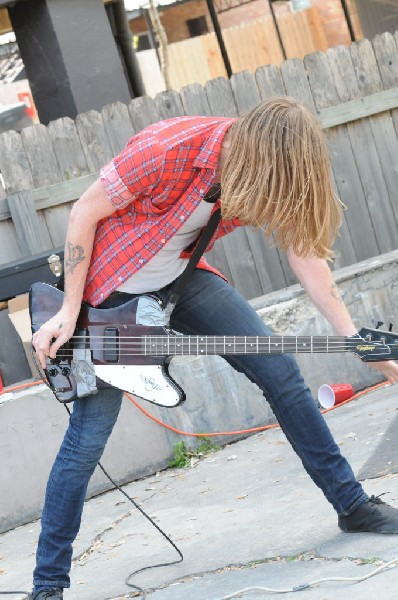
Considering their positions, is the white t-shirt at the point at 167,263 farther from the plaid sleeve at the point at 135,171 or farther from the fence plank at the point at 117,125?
the fence plank at the point at 117,125

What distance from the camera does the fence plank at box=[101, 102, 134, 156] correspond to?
690cm

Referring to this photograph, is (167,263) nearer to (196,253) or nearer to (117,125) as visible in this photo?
(196,253)

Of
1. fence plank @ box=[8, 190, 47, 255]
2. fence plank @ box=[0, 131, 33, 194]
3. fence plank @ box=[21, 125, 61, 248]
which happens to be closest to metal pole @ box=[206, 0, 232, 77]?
fence plank @ box=[21, 125, 61, 248]

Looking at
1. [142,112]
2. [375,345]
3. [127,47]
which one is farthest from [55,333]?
[127,47]

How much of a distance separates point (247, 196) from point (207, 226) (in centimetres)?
35

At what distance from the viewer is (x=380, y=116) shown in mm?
7672

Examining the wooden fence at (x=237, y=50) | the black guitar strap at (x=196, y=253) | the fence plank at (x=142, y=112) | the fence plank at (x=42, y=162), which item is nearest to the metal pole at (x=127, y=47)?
the wooden fence at (x=237, y=50)

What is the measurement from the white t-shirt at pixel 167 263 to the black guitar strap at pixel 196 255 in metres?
0.03

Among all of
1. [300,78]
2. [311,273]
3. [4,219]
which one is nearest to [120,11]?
[300,78]

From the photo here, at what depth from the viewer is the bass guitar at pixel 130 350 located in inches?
147

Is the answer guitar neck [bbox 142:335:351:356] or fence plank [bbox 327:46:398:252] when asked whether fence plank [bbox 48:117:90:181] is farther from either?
guitar neck [bbox 142:335:351:356]

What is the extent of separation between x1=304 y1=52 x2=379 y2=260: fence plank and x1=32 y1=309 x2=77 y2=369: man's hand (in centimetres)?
408

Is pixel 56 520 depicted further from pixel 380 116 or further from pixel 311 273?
pixel 380 116

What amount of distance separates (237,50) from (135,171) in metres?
10.4
